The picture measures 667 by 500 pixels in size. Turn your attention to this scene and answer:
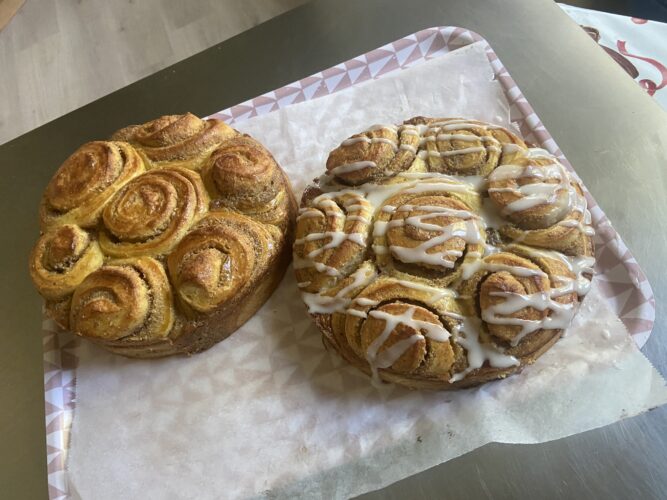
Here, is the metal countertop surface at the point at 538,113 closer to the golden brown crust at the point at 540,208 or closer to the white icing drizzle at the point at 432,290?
the golden brown crust at the point at 540,208

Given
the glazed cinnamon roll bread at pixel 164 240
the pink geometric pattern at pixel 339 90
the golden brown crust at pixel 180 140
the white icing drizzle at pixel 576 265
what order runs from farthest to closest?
the golden brown crust at pixel 180 140, the pink geometric pattern at pixel 339 90, the glazed cinnamon roll bread at pixel 164 240, the white icing drizzle at pixel 576 265

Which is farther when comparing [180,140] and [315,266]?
[180,140]

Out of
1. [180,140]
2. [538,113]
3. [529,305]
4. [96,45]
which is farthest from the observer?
[96,45]

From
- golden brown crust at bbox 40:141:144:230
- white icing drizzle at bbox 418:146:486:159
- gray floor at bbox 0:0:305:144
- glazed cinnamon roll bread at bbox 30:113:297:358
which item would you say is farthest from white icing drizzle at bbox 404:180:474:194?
gray floor at bbox 0:0:305:144

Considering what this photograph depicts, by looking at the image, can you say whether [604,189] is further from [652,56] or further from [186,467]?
[186,467]

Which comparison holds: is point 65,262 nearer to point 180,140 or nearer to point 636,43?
point 180,140

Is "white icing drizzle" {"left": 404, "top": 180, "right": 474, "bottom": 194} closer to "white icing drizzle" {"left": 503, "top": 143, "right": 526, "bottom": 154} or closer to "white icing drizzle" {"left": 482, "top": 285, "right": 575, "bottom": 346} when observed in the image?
"white icing drizzle" {"left": 503, "top": 143, "right": 526, "bottom": 154}

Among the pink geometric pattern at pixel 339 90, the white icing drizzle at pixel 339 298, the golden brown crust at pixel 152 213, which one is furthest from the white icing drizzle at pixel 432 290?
the golden brown crust at pixel 152 213

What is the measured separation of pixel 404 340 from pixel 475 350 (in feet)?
0.72

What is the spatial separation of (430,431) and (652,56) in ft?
7.61

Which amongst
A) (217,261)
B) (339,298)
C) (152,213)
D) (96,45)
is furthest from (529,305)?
(96,45)

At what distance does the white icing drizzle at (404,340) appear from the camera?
1.61 meters

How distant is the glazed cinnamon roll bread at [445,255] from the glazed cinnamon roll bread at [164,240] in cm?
19

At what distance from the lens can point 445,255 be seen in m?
1.67
